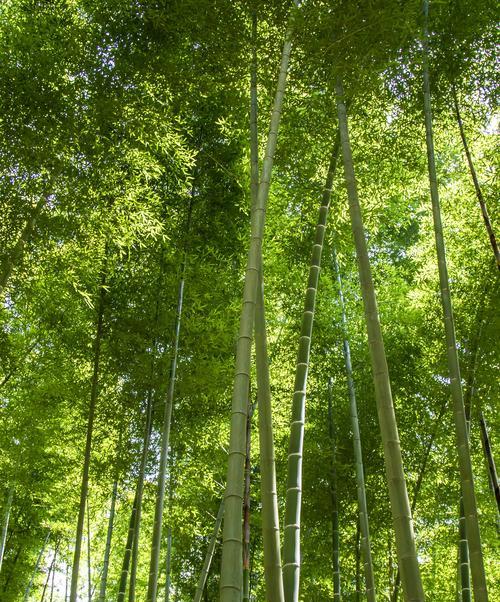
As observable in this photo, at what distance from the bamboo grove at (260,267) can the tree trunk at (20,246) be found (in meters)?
0.02

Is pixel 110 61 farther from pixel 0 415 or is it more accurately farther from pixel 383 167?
pixel 0 415

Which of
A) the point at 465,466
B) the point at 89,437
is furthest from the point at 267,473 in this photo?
the point at 89,437

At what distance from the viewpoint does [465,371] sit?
5141mm

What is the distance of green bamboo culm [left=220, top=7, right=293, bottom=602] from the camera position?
210 centimetres

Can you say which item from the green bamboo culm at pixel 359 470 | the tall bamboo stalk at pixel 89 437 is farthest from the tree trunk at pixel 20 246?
the green bamboo culm at pixel 359 470

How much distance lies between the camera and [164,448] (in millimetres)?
5184

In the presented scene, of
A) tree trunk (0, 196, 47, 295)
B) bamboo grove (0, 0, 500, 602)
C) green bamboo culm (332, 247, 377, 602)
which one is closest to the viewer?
bamboo grove (0, 0, 500, 602)

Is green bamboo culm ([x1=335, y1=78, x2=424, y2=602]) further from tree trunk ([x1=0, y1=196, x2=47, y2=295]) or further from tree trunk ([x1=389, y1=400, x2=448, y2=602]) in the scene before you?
tree trunk ([x1=389, y1=400, x2=448, y2=602])

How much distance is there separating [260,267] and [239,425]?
0.95 m

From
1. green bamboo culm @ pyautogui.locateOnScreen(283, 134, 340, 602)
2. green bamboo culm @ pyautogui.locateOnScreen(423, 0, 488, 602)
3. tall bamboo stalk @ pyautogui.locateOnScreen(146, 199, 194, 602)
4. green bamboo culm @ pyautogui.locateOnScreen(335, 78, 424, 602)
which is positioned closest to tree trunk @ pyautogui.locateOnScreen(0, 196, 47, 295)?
tall bamboo stalk @ pyautogui.locateOnScreen(146, 199, 194, 602)

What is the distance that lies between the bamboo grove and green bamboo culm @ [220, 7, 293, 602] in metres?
0.01

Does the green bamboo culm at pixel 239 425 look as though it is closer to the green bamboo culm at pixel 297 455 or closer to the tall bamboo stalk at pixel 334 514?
the green bamboo culm at pixel 297 455

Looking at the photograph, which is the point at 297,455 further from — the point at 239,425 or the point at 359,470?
the point at 359,470

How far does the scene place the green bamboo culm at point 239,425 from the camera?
210 cm
